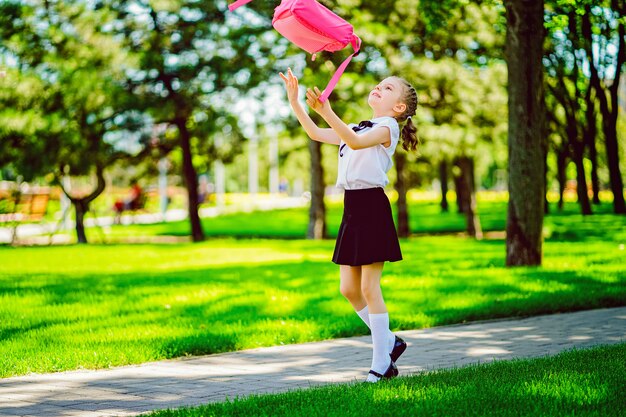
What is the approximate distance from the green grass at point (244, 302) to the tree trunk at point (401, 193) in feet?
31.0

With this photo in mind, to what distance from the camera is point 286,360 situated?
645 centimetres

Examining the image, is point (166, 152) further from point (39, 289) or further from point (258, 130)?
point (39, 289)

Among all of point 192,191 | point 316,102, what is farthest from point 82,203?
point 316,102

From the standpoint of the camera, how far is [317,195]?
77.7 feet

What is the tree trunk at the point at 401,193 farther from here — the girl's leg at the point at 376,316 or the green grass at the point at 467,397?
the green grass at the point at 467,397

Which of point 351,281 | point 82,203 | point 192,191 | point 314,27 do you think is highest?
point 314,27

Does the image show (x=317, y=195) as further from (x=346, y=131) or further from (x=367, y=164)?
(x=346, y=131)

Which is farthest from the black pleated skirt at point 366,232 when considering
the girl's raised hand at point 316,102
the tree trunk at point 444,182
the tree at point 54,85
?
the tree trunk at point 444,182

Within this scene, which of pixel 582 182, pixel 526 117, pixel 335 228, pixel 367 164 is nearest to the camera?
pixel 367 164

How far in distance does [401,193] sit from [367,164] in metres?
20.0

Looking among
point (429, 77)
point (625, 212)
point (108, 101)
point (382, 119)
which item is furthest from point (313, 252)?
point (625, 212)

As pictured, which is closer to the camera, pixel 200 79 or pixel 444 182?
pixel 200 79

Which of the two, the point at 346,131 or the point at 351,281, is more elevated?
the point at 346,131

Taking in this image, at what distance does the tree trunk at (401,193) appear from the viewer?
2419cm
